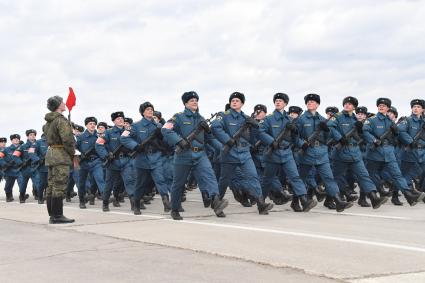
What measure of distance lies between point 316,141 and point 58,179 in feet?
14.4

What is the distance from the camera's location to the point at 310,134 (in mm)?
11141

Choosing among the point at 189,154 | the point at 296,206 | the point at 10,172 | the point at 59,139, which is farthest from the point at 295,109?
the point at 10,172

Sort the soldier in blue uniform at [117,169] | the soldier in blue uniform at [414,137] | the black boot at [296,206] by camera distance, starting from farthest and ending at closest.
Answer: the soldier in blue uniform at [414,137] < the soldier in blue uniform at [117,169] < the black boot at [296,206]

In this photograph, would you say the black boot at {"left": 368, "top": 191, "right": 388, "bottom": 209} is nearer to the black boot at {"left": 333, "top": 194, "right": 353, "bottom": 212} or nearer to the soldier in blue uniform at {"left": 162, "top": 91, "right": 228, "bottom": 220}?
the black boot at {"left": 333, "top": 194, "right": 353, "bottom": 212}

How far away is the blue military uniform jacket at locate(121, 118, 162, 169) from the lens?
36.2 feet

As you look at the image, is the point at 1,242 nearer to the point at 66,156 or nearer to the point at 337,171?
the point at 66,156

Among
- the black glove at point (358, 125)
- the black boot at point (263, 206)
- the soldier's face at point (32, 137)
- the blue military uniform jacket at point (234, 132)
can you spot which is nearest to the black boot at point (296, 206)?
the black boot at point (263, 206)

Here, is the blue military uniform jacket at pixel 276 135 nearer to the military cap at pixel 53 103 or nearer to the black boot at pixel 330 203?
the black boot at pixel 330 203

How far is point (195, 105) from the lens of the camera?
9.90 m

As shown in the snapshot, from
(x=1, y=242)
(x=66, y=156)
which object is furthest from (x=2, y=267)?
(x=66, y=156)

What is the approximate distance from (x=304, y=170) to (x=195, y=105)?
2.78m

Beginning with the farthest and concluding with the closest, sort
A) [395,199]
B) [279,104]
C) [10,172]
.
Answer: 1. [10,172]
2. [395,199]
3. [279,104]

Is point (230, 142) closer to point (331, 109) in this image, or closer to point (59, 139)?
point (59, 139)

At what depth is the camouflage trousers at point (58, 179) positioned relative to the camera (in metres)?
9.42
